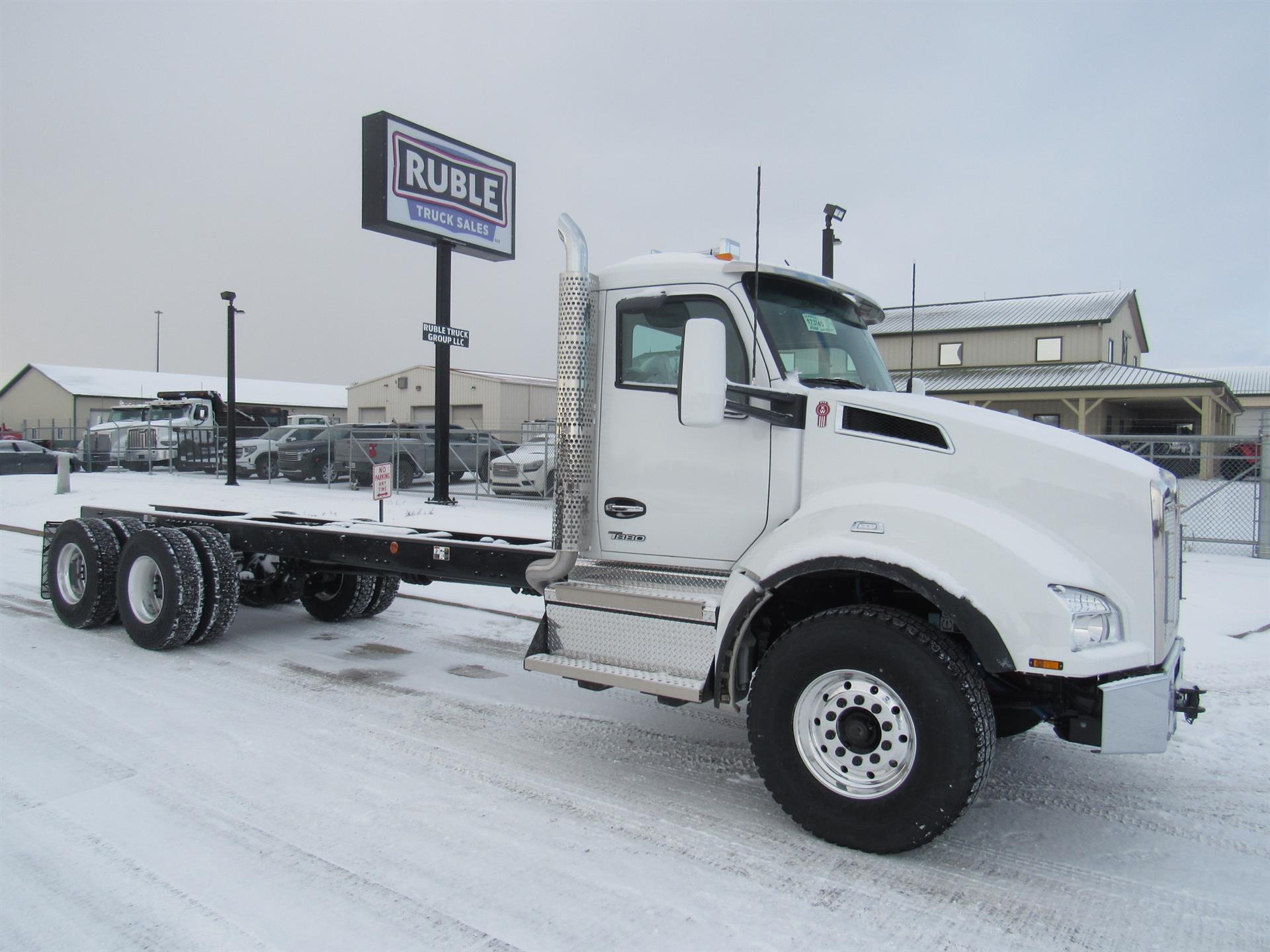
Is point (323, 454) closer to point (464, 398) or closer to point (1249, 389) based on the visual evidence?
point (464, 398)

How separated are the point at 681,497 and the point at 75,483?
24196 mm

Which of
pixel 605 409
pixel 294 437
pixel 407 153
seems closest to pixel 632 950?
pixel 605 409

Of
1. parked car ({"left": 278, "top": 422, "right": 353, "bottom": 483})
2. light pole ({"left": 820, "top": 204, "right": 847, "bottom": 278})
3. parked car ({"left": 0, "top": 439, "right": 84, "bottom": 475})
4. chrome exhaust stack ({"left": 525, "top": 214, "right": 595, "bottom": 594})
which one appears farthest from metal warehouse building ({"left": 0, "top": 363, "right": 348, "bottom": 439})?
chrome exhaust stack ({"left": 525, "top": 214, "right": 595, "bottom": 594})

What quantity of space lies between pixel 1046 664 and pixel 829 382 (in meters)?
1.65

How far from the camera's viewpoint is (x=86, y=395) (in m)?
60.5

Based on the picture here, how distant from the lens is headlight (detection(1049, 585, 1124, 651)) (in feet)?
11.0

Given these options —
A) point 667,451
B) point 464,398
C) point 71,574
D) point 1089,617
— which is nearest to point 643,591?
point 667,451

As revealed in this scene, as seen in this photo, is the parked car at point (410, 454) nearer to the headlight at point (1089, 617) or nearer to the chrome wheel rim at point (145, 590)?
the chrome wheel rim at point (145, 590)

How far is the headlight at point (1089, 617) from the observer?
3348 millimetres

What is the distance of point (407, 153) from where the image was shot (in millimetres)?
15781

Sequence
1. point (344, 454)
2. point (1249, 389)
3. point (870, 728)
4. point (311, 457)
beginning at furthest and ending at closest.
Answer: point (1249, 389), point (311, 457), point (344, 454), point (870, 728)

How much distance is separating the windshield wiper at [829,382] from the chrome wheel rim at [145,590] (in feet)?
18.4

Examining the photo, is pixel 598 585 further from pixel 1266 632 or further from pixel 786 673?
pixel 1266 632

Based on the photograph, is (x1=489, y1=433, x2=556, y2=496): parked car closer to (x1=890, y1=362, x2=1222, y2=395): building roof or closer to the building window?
(x1=890, y1=362, x2=1222, y2=395): building roof
